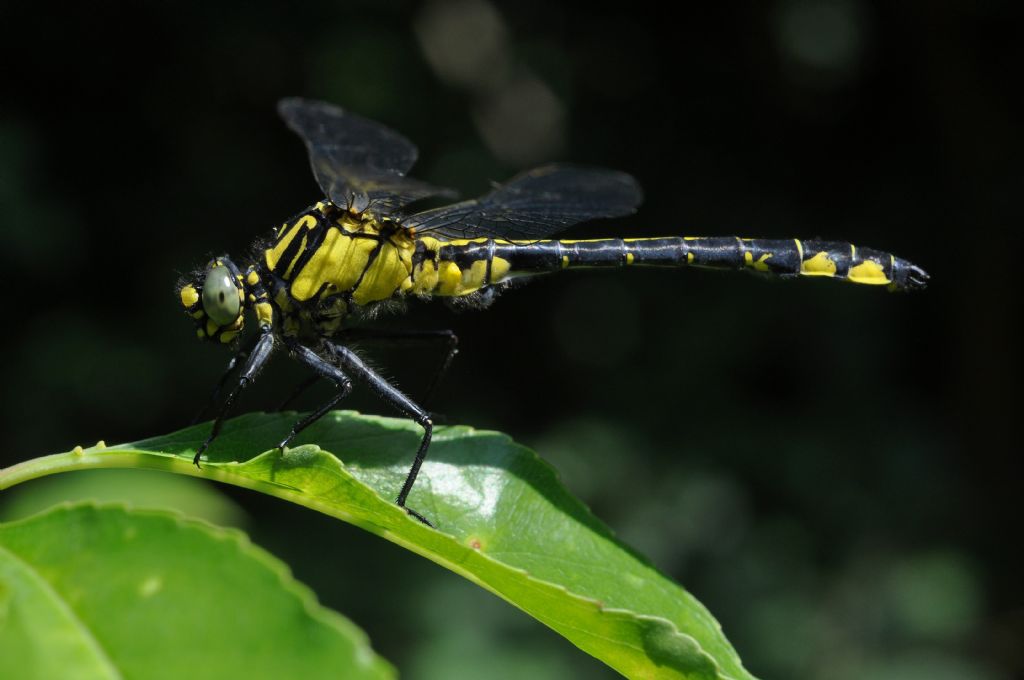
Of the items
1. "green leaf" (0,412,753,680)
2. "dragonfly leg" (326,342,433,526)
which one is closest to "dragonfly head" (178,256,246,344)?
"dragonfly leg" (326,342,433,526)

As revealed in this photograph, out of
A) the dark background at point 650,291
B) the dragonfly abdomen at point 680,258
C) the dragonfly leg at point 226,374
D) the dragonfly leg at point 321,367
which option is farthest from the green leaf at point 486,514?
the dark background at point 650,291

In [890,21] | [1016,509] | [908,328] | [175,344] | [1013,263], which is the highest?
[890,21]

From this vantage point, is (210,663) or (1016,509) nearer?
(210,663)

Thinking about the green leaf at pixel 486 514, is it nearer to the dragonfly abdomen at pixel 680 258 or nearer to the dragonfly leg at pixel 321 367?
the dragonfly leg at pixel 321 367

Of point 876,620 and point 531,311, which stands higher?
point 531,311

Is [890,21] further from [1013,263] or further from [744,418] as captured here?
[744,418]

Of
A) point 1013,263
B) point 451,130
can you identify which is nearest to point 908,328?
point 1013,263
